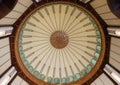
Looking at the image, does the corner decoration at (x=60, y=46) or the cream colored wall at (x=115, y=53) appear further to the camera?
the corner decoration at (x=60, y=46)

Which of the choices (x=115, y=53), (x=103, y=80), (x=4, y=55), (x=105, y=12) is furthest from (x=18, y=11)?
(x=103, y=80)

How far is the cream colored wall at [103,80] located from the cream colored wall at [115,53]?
64 cm

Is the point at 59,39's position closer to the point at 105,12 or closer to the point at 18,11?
the point at 18,11

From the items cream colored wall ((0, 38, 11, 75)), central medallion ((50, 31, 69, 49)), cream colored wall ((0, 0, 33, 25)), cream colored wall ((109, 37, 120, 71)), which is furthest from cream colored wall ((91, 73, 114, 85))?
cream colored wall ((0, 0, 33, 25))

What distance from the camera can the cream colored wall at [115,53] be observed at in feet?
28.2

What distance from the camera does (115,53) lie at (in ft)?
29.0

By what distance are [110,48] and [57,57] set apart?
292 centimetres

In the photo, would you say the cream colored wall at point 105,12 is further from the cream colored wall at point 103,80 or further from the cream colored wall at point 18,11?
the cream colored wall at point 18,11

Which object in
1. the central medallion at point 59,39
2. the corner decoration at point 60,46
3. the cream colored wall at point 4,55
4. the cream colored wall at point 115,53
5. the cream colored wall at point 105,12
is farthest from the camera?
the central medallion at point 59,39

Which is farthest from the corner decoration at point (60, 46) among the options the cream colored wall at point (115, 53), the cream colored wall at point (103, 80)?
the cream colored wall at point (115, 53)

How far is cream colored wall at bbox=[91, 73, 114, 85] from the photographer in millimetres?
9163

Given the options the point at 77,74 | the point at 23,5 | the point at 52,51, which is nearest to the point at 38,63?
the point at 52,51

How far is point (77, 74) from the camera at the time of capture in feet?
35.6

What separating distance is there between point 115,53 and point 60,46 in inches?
117
